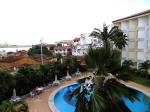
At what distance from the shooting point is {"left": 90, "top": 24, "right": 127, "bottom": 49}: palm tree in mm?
39231

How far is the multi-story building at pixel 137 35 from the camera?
1391 inches

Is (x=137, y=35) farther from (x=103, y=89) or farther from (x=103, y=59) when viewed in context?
(x=103, y=89)

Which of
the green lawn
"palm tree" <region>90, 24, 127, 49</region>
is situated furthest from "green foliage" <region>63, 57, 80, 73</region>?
the green lawn

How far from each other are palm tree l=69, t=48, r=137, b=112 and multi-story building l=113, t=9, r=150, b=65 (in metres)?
25.3

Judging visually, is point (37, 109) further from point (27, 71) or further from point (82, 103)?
point (82, 103)

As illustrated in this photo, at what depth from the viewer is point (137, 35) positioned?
126 feet

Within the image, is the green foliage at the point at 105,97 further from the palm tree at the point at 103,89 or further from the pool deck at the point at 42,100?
the pool deck at the point at 42,100

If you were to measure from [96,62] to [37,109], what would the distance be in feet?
36.8

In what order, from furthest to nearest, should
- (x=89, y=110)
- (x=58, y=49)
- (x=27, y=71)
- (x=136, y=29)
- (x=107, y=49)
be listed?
(x=58, y=49)
(x=136, y=29)
(x=27, y=71)
(x=107, y=49)
(x=89, y=110)

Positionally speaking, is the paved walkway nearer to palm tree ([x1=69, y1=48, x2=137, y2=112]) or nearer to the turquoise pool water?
the turquoise pool water

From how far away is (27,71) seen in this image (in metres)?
24.4

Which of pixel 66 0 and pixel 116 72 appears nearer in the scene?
pixel 116 72

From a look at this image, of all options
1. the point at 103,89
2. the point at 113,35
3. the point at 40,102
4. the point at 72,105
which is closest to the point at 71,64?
the point at 113,35

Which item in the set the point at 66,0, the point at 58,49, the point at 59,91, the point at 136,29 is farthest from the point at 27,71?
the point at 58,49
